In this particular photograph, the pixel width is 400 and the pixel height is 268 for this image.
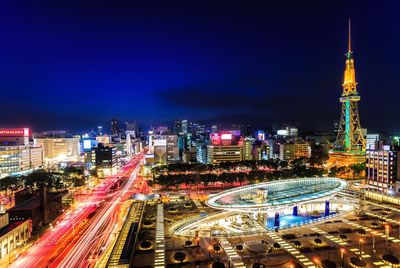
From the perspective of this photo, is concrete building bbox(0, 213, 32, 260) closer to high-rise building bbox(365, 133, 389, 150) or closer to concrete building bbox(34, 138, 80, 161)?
high-rise building bbox(365, 133, 389, 150)

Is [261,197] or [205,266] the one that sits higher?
[261,197]

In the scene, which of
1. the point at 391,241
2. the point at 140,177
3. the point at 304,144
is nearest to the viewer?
the point at 391,241

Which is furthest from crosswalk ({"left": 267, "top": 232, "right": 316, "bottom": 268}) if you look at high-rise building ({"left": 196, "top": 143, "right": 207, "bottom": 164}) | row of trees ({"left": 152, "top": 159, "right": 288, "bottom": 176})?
high-rise building ({"left": 196, "top": 143, "right": 207, "bottom": 164})

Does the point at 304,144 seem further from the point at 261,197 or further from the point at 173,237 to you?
the point at 173,237

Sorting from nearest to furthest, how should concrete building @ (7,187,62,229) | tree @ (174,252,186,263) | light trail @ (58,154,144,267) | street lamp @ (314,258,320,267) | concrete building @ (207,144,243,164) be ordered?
1. street lamp @ (314,258,320,267)
2. tree @ (174,252,186,263)
3. light trail @ (58,154,144,267)
4. concrete building @ (7,187,62,229)
5. concrete building @ (207,144,243,164)

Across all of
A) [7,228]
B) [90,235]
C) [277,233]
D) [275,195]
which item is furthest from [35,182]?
[277,233]

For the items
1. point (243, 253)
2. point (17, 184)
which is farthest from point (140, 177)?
point (243, 253)

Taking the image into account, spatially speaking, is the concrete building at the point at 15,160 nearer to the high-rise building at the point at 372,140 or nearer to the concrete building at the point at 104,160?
the concrete building at the point at 104,160
